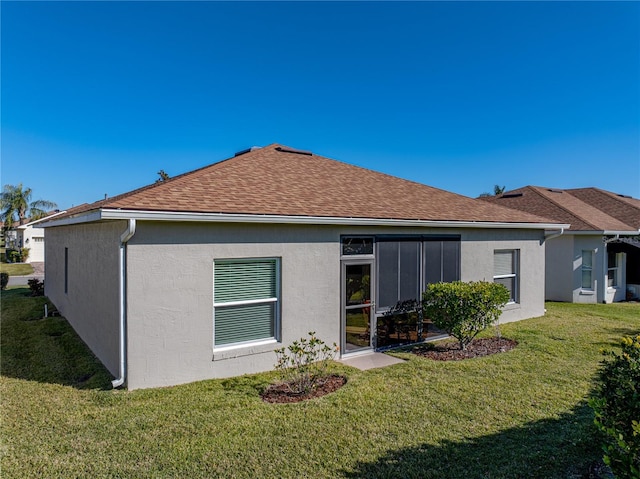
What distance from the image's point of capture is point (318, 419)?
501 cm

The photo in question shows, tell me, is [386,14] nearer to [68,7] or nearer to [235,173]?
[235,173]

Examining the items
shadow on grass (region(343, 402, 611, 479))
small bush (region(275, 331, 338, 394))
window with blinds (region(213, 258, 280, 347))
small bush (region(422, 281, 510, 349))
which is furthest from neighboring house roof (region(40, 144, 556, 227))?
shadow on grass (region(343, 402, 611, 479))

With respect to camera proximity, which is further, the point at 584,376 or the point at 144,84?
the point at 144,84

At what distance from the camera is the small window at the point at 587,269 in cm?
1600

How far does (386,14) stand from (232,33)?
5.83 metres

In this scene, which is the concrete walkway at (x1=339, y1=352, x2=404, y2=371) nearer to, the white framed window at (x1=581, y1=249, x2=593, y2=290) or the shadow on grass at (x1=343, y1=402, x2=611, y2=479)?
the shadow on grass at (x1=343, y1=402, x2=611, y2=479)

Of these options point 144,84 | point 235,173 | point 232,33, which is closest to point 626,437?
point 235,173

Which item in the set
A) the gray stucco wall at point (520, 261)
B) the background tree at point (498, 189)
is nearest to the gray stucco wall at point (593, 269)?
the gray stucco wall at point (520, 261)

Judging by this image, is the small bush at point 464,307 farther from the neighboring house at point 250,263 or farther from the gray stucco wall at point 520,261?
the gray stucco wall at point 520,261

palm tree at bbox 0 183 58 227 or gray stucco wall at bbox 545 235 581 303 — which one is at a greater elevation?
palm tree at bbox 0 183 58 227

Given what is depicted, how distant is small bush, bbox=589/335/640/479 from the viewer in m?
2.56

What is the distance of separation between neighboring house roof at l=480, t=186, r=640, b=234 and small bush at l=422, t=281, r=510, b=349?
33.8ft

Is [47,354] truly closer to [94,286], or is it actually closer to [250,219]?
[94,286]

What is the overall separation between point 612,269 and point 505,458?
57.0ft
